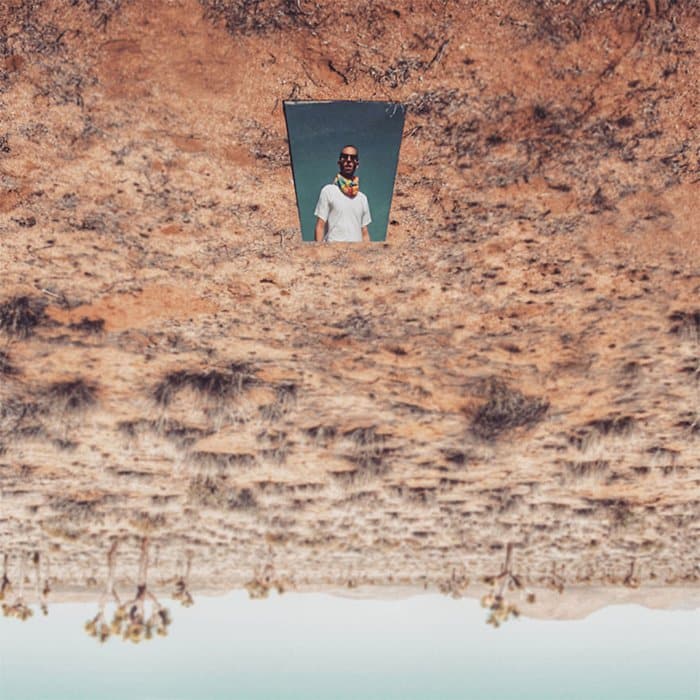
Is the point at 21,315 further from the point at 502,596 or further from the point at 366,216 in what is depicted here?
the point at 502,596

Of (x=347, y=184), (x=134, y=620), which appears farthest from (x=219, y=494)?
(x=347, y=184)

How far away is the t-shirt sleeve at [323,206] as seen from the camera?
3.27 metres

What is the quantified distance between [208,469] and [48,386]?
164 cm

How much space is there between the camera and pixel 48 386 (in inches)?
205

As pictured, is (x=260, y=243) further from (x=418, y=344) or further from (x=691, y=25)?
(x=691, y=25)

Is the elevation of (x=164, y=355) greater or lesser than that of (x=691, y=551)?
greater

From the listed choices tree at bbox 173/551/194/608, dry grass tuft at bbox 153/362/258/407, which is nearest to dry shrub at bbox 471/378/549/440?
dry grass tuft at bbox 153/362/258/407

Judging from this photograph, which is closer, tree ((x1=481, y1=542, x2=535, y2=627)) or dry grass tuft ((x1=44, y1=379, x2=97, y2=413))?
dry grass tuft ((x1=44, y1=379, x2=97, y2=413))

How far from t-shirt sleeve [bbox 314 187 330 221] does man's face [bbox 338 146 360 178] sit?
0.15 metres

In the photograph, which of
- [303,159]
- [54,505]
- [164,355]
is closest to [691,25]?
[303,159]

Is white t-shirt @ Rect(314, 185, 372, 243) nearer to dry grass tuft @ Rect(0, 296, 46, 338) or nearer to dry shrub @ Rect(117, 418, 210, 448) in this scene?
dry grass tuft @ Rect(0, 296, 46, 338)

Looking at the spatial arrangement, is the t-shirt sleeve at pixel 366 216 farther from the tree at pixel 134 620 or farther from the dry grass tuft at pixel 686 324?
the tree at pixel 134 620

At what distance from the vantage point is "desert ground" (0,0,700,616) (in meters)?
3.19

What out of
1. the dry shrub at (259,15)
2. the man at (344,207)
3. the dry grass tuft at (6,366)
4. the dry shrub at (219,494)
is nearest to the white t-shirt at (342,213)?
→ the man at (344,207)
